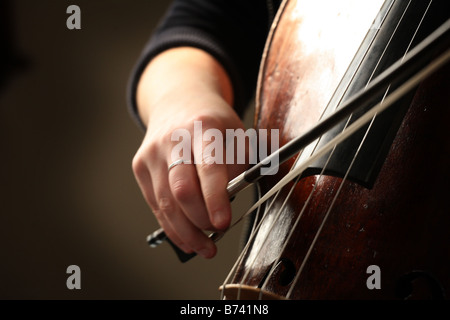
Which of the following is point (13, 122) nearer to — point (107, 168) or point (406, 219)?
point (107, 168)

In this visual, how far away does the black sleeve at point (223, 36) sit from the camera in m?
0.63

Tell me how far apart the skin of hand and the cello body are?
43mm

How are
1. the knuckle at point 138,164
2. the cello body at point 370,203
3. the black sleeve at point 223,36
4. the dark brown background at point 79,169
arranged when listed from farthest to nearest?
the dark brown background at point 79,169 → the black sleeve at point 223,36 → the knuckle at point 138,164 → the cello body at point 370,203

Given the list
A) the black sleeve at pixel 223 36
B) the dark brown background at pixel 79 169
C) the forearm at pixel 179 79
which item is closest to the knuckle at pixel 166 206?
the forearm at pixel 179 79

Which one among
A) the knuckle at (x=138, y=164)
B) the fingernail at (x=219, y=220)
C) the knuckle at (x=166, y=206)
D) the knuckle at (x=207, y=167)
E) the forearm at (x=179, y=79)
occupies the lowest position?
the fingernail at (x=219, y=220)

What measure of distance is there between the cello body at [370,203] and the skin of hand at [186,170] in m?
0.04

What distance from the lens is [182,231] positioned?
1.32ft

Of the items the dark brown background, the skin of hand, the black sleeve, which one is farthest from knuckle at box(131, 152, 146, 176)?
the dark brown background

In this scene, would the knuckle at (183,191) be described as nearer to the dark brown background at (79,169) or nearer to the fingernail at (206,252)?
the fingernail at (206,252)

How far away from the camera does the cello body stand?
1.06 ft

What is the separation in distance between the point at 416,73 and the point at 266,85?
170mm

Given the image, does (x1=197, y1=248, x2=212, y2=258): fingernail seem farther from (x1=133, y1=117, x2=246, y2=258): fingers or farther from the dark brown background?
the dark brown background

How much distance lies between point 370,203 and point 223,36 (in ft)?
1.28

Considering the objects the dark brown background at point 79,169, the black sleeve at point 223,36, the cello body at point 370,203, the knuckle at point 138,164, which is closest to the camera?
the cello body at point 370,203
